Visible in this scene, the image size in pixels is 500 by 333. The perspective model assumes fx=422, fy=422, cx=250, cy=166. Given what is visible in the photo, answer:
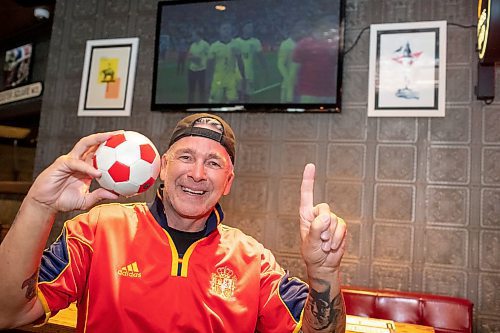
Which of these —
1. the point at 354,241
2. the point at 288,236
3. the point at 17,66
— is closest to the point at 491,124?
the point at 354,241

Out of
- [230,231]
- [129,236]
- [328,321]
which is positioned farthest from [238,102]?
[328,321]

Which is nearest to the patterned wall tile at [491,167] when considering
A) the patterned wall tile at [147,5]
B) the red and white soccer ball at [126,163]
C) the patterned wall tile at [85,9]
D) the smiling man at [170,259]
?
the smiling man at [170,259]

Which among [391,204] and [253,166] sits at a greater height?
[253,166]

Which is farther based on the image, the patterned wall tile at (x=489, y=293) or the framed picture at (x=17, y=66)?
the framed picture at (x=17, y=66)

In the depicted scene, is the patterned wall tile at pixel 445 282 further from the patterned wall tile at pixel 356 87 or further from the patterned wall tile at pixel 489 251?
the patterned wall tile at pixel 356 87

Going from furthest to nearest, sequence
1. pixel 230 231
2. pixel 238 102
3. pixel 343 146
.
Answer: pixel 238 102 → pixel 343 146 → pixel 230 231

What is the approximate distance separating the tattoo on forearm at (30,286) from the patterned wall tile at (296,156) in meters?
2.24

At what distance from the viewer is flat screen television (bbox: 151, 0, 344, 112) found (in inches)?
128

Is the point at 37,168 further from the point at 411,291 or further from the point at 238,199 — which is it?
the point at 411,291

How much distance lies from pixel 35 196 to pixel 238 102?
2.32 metres

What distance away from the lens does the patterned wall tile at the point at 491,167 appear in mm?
2891

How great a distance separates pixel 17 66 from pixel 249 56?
507 centimetres

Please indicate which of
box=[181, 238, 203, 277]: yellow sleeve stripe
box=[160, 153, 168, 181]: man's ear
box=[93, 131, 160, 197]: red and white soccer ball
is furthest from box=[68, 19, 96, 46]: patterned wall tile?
box=[181, 238, 203, 277]: yellow sleeve stripe

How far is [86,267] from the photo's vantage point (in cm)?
159
